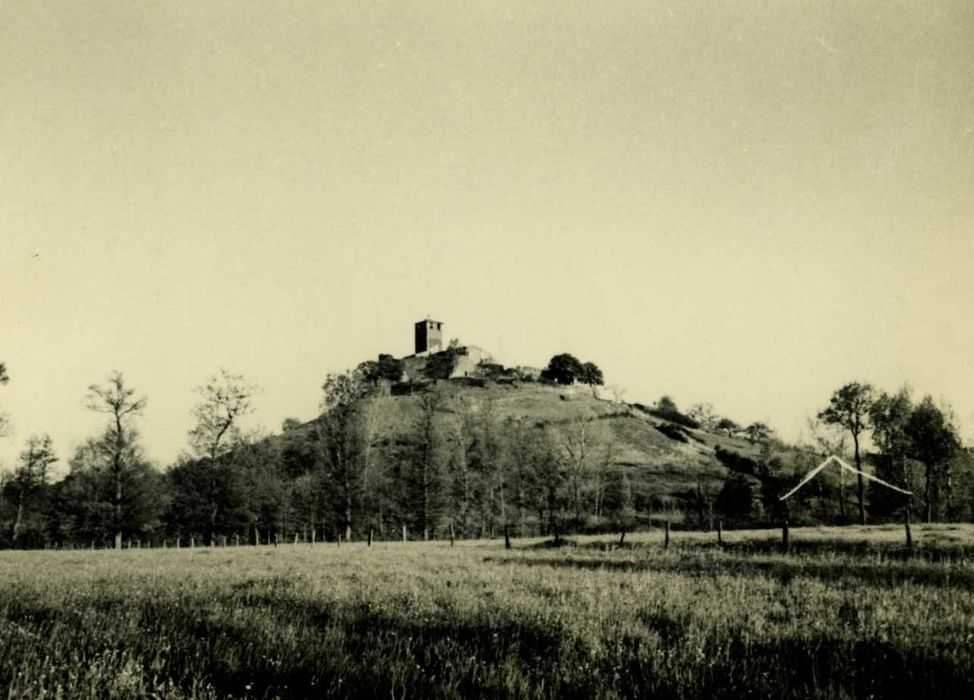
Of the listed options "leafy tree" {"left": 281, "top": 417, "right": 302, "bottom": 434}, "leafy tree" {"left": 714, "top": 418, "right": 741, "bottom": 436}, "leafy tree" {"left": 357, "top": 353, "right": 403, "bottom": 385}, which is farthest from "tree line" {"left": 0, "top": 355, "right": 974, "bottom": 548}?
"leafy tree" {"left": 714, "top": 418, "right": 741, "bottom": 436}

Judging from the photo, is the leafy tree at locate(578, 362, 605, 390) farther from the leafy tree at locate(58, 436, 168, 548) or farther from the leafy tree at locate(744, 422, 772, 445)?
the leafy tree at locate(58, 436, 168, 548)

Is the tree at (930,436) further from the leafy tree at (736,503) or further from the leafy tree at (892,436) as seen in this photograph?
the leafy tree at (736,503)

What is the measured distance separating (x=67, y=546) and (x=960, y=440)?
7946cm

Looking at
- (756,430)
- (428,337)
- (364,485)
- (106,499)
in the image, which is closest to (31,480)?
(106,499)

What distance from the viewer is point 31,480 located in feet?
212

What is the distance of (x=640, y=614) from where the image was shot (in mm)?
8617

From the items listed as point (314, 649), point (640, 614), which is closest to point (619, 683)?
point (314, 649)

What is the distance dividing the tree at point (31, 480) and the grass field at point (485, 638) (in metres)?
63.0

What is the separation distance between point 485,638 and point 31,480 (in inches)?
2988

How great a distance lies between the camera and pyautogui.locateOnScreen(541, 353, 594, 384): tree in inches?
5950

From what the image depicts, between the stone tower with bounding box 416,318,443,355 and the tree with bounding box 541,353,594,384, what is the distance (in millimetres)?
30707

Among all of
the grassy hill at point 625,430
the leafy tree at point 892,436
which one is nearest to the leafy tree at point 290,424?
the grassy hill at point 625,430

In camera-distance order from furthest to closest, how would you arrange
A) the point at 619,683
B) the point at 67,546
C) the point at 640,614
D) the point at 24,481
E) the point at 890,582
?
the point at 24,481 < the point at 67,546 < the point at 890,582 < the point at 640,614 < the point at 619,683

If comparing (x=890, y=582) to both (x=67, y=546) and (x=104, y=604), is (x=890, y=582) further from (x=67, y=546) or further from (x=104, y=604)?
(x=67, y=546)
